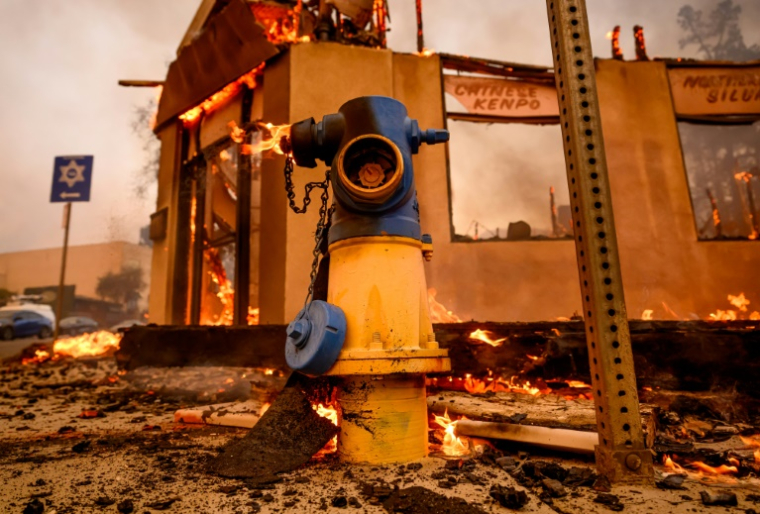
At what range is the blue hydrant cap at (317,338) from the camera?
2342 mm

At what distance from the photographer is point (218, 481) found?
220 cm

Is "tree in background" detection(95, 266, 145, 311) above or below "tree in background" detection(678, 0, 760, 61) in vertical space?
below

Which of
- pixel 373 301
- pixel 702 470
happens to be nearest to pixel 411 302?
pixel 373 301

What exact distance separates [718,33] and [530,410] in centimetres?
3842

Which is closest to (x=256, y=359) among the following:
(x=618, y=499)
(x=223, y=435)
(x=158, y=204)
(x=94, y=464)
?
(x=223, y=435)

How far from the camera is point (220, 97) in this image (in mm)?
7797

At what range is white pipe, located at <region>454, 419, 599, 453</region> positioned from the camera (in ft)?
7.75

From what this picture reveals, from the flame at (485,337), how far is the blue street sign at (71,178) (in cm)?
745

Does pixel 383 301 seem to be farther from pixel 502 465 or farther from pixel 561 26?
pixel 561 26

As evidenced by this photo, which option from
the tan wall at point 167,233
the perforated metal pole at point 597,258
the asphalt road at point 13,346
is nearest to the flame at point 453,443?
the perforated metal pole at point 597,258

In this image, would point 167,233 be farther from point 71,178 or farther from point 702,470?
point 702,470

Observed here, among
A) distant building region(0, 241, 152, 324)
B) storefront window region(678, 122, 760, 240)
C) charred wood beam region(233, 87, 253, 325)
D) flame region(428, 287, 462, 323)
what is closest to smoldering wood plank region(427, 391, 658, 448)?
flame region(428, 287, 462, 323)

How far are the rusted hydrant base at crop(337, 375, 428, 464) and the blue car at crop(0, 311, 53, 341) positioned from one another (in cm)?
2027

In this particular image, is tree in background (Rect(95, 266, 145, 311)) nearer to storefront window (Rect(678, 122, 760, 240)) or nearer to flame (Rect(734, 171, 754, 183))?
flame (Rect(734, 171, 754, 183))
